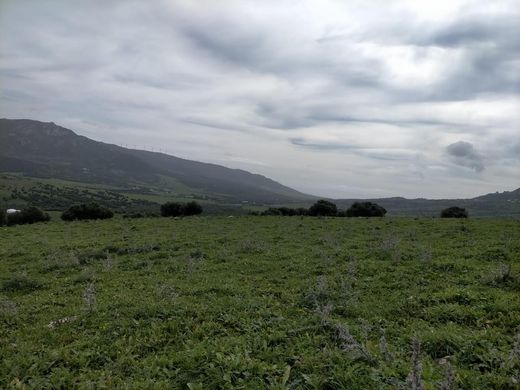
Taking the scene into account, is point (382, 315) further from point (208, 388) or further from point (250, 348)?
point (208, 388)

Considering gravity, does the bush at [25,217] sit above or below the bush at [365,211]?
below

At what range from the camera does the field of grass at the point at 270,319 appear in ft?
20.4

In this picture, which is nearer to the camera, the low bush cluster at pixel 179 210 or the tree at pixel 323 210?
the tree at pixel 323 210

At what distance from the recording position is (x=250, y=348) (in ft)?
23.5

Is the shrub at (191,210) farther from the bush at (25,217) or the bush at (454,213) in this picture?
the bush at (454,213)

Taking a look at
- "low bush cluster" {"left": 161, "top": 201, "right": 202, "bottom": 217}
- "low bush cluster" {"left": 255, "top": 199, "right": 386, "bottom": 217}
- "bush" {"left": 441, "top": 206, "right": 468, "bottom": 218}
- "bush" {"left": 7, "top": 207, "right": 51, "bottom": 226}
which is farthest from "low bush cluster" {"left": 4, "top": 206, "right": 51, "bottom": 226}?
"bush" {"left": 441, "top": 206, "right": 468, "bottom": 218}

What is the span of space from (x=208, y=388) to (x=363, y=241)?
53.6 ft

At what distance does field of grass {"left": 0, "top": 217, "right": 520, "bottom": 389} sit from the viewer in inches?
245

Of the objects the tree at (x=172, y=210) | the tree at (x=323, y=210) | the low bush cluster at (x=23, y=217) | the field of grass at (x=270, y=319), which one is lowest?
the low bush cluster at (x=23, y=217)

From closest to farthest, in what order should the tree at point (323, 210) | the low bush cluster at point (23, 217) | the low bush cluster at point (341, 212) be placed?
the low bush cluster at point (23, 217), the low bush cluster at point (341, 212), the tree at point (323, 210)

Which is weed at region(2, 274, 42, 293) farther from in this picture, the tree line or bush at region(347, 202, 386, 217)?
bush at region(347, 202, 386, 217)

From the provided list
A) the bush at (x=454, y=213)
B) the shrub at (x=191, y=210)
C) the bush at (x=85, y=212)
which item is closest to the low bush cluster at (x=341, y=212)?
the bush at (x=454, y=213)

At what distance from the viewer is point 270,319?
29.2ft

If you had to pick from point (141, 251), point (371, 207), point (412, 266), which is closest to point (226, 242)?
point (141, 251)
